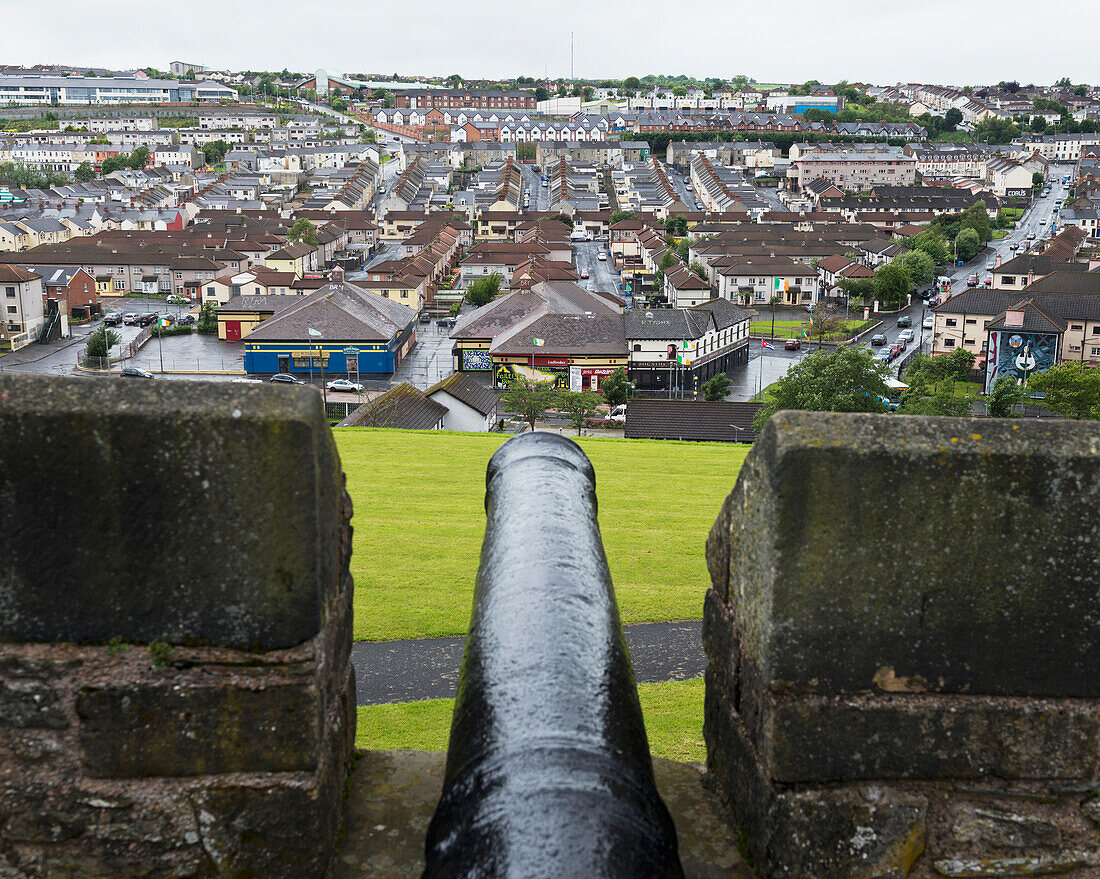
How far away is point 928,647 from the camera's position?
10.0 feet

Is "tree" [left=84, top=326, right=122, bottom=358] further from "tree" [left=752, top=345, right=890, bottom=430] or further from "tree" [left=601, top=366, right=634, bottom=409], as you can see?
A: "tree" [left=752, top=345, right=890, bottom=430]

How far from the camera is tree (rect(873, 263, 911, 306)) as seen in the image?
71625mm

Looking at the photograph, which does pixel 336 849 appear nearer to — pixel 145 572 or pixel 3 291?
pixel 145 572

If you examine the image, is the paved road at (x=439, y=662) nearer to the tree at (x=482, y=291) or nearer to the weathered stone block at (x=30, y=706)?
the weathered stone block at (x=30, y=706)

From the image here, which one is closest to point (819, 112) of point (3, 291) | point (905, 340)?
point (905, 340)

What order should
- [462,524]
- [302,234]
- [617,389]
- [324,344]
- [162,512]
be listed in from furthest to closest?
[302,234]
[324,344]
[617,389]
[462,524]
[162,512]

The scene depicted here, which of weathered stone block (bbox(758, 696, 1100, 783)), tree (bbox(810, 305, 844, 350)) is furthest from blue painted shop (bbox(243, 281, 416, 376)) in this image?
weathered stone block (bbox(758, 696, 1100, 783))

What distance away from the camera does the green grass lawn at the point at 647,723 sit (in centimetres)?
670

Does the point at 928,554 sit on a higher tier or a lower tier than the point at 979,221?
higher

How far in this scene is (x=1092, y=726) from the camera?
3078mm

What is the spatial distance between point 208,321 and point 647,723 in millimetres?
59573

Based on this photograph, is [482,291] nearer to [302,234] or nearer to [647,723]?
[302,234]

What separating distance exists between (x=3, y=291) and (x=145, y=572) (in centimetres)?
6339

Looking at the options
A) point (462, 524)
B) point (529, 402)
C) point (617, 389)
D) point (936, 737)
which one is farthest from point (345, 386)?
point (936, 737)
